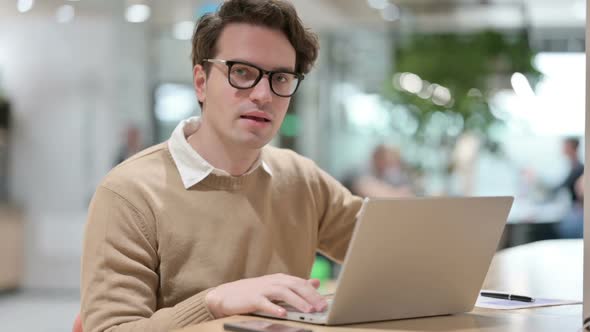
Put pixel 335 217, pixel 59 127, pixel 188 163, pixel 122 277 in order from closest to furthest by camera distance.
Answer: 1. pixel 122 277
2. pixel 188 163
3. pixel 335 217
4. pixel 59 127

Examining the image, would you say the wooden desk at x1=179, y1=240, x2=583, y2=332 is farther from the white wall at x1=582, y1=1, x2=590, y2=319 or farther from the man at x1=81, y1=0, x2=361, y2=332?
the man at x1=81, y1=0, x2=361, y2=332

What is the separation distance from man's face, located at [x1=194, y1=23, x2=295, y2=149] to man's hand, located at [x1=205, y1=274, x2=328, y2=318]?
442 mm

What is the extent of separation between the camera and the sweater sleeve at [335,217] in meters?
2.32

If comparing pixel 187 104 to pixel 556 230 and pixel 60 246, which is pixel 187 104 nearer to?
pixel 60 246

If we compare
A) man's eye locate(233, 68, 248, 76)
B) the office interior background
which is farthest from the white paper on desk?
the office interior background

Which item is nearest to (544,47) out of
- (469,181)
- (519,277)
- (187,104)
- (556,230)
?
(469,181)

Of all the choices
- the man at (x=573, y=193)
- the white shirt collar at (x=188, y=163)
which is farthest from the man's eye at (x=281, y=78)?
the man at (x=573, y=193)

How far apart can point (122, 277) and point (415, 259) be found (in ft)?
1.93

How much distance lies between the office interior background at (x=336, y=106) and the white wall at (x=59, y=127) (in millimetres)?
12

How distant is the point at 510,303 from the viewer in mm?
1854

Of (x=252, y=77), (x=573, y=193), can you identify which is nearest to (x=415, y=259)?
(x=252, y=77)

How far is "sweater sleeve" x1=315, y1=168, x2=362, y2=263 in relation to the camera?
2318 millimetres

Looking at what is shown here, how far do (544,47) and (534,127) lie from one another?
1048mm

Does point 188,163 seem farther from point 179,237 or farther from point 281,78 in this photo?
point 281,78
